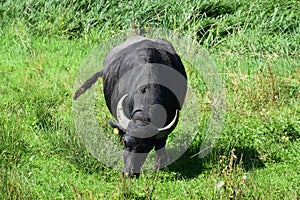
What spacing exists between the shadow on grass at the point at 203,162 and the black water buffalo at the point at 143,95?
0.60 ft

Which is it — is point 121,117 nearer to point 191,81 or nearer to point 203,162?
point 203,162

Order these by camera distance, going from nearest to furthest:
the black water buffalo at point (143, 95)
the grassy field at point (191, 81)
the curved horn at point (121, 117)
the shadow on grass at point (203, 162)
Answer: the grassy field at point (191, 81), the black water buffalo at point (143, 95), the curved horn at point (121, 117), the shadow on grass at point (203, 162)

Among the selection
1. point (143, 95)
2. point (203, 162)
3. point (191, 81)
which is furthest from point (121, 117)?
point (191, 81)

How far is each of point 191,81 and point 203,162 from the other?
2291 mm

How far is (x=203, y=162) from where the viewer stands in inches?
269

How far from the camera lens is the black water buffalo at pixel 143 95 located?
627 cm

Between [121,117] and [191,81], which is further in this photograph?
[191,81]

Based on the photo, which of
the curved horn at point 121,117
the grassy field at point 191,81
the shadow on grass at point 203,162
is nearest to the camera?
the grassy field at point 191,81

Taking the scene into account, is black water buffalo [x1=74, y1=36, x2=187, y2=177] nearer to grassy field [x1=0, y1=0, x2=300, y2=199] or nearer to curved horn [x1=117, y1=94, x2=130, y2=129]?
curved horn [x1=117, y1=94, x2=130, y2=129]

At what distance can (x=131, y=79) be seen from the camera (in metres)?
6.90

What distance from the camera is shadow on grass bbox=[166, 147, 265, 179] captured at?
668 cm

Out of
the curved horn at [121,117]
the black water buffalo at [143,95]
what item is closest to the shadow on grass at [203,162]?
the black water buffalo at [143,95]

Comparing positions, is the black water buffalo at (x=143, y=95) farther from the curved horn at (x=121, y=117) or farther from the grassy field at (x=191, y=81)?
the grassy field at (x=191, y=81)

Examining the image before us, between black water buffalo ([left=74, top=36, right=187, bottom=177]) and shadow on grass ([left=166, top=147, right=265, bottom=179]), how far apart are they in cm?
18
